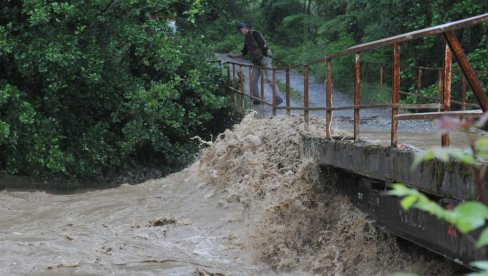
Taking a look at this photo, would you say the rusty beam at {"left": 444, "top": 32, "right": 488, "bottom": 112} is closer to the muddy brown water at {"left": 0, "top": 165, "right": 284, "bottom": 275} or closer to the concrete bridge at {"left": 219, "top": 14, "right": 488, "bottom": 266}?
the concrete bridge at {"left": 219, "top": 14, "right": 488, "bottom": 266}

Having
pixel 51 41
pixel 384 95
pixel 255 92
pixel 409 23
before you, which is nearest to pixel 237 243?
pixel 255 92

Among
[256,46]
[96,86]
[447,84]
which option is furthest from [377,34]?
[447,84]

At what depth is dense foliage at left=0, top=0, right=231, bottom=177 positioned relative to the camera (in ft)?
48.1

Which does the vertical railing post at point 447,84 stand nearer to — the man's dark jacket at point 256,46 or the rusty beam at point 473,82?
the rusty beam at point 473,82

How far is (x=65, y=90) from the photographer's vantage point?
1606 centimetres

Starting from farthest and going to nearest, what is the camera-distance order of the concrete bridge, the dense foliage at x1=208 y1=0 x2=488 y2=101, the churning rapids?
the dense foliage at x1=208 y1=0 x2=488 y2=101
the churning rapids
the concrete bridge

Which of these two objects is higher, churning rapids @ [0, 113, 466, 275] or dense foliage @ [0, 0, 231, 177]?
dense foliage @ [0, 0, 231, 177]

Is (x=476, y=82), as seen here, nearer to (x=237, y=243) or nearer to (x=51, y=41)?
(x=237, y=243)

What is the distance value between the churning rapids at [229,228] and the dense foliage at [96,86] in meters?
3.54

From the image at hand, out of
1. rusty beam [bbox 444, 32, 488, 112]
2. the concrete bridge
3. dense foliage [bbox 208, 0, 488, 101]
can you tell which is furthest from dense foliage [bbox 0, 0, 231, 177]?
rusty beam [bbox 444, 32, 488, 112]

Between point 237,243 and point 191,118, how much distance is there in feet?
31.3

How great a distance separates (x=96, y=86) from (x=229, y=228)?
862 cm

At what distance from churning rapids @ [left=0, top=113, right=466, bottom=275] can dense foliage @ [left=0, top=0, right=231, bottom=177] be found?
11.6 ft

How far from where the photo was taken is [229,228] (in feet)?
30.0
